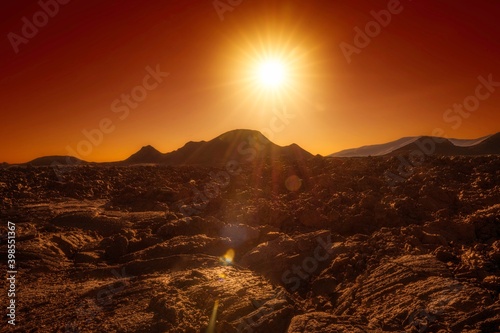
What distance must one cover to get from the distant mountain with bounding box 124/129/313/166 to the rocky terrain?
3103 centimetres

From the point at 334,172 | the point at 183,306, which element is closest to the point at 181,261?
the point at 183,306

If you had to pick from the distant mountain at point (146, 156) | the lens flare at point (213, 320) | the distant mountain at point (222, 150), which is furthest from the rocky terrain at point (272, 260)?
the distant mountain at point (146, 156)

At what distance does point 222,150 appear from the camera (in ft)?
144

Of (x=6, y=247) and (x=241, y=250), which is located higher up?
→ (x=6, y=247)

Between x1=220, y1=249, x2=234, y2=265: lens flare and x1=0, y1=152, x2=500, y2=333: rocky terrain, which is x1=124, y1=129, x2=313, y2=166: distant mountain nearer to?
x1=0, y1=152, x2=500, y2=333: rocky terrain

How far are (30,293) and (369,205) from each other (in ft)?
22.9

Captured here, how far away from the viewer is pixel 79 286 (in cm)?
495

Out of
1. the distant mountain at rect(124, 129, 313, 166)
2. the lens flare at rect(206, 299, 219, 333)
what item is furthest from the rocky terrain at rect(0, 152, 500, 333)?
the distant mountain at rect(124, 129, 313, 166)

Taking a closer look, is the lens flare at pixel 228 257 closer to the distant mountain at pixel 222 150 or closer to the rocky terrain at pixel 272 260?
the rocky terrain at pixel 272 260

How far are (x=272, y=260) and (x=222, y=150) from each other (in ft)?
126

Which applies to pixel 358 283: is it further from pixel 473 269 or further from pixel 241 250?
pixel 241 250

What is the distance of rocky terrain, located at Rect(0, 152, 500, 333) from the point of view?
3.82 metres

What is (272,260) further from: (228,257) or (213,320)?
(213,320)

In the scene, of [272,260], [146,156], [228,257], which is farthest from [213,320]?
[146,156]
